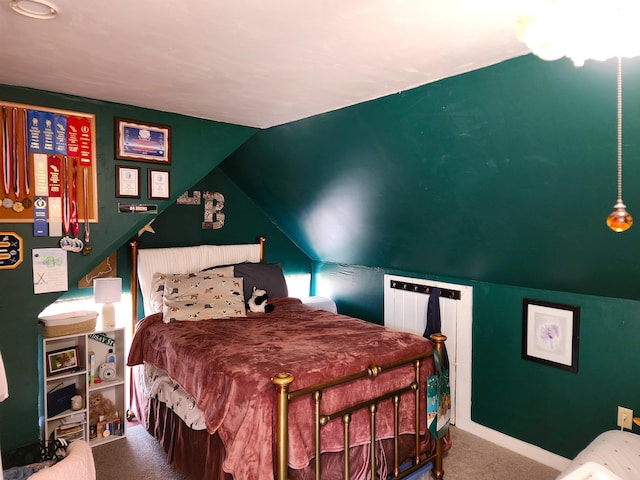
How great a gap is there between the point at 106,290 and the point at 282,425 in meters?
1.91

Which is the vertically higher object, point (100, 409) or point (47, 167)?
point (47, 167)

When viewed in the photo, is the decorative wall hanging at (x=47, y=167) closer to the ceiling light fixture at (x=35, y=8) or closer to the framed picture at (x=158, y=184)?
the framed picture at (x=158, y=184)

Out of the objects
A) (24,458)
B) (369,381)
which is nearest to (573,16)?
(369,381)

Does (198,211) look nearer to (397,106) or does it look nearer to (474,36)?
(397,106)

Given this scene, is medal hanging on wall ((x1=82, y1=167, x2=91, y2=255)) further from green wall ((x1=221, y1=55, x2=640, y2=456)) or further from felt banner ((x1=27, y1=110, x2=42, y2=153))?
green wall ((x1=221, y1=55, x2=640, y2=456))

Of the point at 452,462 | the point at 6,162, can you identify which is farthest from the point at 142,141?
the point at 452,462

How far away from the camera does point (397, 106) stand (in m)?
2.68

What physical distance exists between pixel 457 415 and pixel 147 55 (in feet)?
10.9

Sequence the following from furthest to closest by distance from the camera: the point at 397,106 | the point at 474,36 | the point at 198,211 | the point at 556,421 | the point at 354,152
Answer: the point at 198,211 → the point at 354,152 → the point at 556,421 → the point at 397,106 → the point at 474,36

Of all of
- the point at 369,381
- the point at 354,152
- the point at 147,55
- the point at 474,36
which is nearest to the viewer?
Answer: the point at 474,36

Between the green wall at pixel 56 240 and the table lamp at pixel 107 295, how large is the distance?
0.51 ft

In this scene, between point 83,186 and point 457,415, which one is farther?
point 457,415

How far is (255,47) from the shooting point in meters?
2.01

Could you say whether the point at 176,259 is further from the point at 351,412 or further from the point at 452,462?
the point at 452,462
